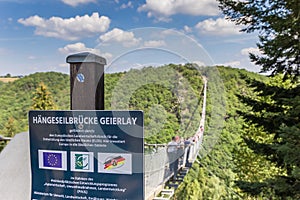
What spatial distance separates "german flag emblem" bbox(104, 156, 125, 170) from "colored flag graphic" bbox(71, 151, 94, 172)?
80 millimetres

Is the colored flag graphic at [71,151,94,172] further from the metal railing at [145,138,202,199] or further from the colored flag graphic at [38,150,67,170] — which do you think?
the metal railing at [145,138,202,199]

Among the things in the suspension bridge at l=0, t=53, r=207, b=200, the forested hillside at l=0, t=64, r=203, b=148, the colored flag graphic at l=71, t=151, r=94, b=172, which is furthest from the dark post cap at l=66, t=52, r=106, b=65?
the suspension bridge at l=0, t=53, r=207, b=200

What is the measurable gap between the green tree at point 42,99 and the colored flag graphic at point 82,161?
7.61 feet

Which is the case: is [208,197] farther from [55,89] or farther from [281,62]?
[55,89]

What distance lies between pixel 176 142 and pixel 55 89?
2428 mm

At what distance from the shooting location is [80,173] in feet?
4.85

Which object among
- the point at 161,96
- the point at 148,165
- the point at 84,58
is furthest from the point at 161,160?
the point at 84,58

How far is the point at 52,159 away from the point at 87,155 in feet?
0.68

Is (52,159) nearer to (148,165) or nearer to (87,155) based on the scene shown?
(87,155)

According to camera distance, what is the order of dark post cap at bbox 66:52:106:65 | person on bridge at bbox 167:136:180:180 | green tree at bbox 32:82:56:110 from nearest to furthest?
dark post cap at bbox 66:52:106:65
person on bridge at bbox 167:136:180:180
green tree at bbox 32:82:56:110

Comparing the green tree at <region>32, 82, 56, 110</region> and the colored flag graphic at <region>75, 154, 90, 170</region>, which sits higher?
the green tree at <region>32, 82, 56, 110</region>

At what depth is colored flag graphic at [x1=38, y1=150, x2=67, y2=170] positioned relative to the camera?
1.51 metres

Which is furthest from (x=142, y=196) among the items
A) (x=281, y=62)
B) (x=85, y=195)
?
(x=281, y=62)

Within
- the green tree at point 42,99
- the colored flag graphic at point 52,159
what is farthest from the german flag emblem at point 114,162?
the green tree at point 42,99
